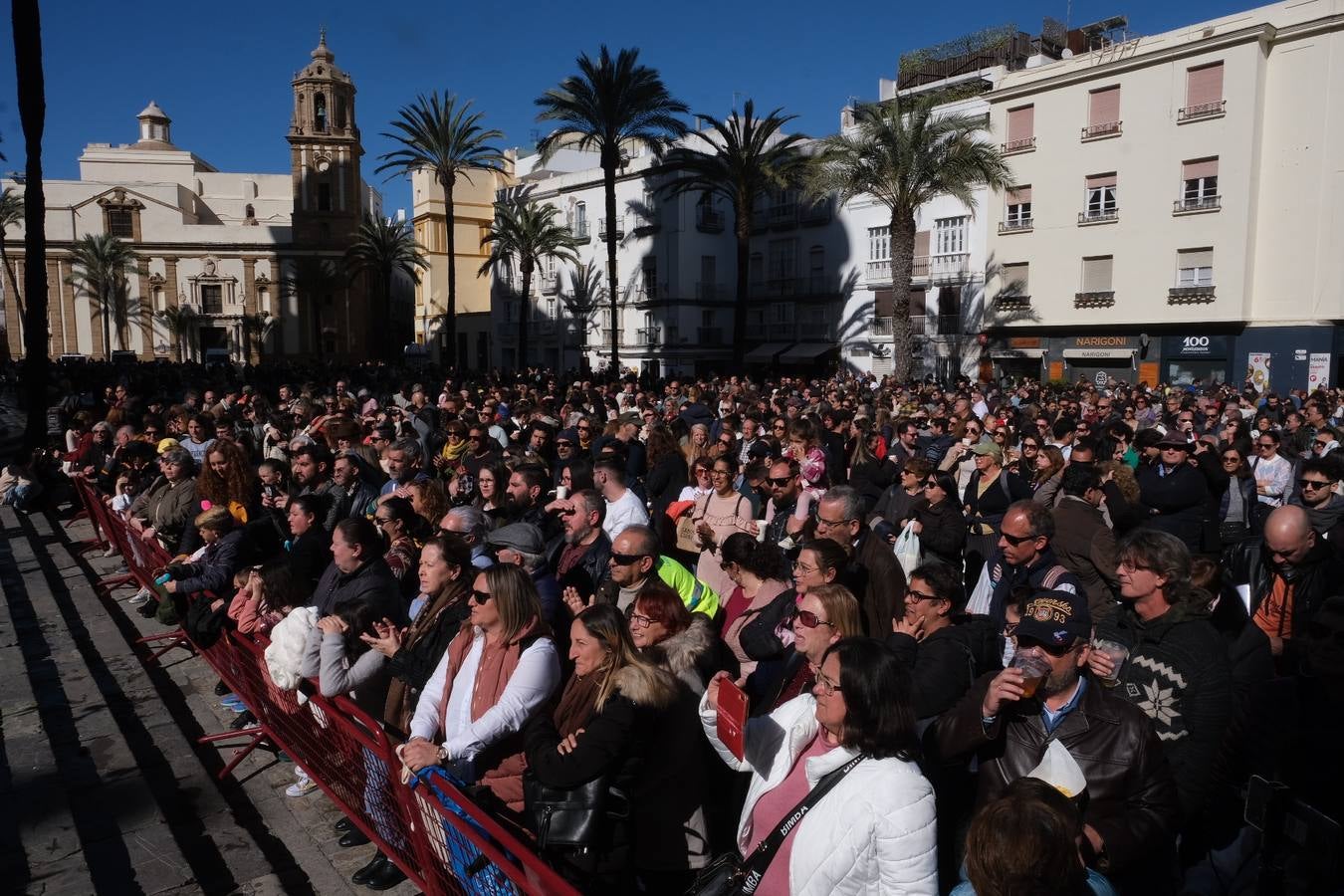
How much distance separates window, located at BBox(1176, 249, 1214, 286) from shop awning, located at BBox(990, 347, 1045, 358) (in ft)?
17.4

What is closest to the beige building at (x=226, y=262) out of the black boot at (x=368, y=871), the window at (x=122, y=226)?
the window at (x=122, y=226)

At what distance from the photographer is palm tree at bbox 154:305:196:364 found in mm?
63062

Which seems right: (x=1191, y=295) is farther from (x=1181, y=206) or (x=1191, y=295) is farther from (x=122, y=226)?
(x=122, y=226)

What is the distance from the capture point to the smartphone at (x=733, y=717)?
2.81m

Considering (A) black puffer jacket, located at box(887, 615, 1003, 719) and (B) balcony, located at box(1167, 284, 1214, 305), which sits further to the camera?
(B) balcony, located at box(1167, 284, 1214, 305)

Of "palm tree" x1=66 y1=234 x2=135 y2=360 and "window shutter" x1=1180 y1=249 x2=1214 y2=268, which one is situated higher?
"palm tree" x1=66 y1=234 x2=135 y2=360

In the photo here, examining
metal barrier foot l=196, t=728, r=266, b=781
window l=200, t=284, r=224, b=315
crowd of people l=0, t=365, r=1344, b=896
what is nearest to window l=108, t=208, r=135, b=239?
window l=200, t=284, r=224, b=315

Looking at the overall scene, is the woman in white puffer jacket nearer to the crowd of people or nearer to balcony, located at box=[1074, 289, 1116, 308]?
the crowd of people

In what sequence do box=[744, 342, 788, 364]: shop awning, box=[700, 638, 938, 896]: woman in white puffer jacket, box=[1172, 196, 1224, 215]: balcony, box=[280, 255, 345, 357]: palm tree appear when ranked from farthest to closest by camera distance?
box=[280, 255, 345, 357]: palm tree → box=[744, 342, 788, 364]: shop awning → box=[1172, 196, 1224, 215]: balcony → box=[700, 638, 938, 896]: woman in white puffer jacket

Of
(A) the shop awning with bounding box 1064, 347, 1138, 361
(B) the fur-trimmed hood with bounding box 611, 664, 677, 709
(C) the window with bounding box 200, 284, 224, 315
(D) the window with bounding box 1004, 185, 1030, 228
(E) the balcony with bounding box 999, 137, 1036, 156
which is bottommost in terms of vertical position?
(B) the fur-trimmed hood with bounding box 611, 664, 677, 709

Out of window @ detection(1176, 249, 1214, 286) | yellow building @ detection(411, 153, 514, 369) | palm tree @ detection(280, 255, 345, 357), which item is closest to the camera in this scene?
window @ detection(1176, 249, 1214, 286)

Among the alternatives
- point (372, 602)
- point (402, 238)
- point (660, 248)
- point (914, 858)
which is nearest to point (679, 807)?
point (914, 858)

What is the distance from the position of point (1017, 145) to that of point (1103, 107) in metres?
3.22

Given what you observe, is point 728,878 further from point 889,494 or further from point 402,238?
point 402,238
